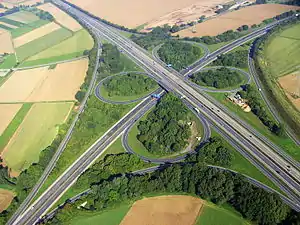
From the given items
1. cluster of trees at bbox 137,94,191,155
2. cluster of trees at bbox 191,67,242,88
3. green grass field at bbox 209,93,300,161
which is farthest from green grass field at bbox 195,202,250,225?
cluster of trees at bbox 191,67,242,88

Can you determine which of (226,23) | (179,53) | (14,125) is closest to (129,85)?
(179,53)

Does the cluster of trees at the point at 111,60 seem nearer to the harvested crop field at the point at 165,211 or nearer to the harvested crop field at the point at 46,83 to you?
the harvested crop field at the point at 46,83

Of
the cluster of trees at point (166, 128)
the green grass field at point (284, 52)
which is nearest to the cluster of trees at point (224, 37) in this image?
the green grass field at point (284, 52)

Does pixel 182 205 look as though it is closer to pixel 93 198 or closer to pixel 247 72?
pixel 93 198

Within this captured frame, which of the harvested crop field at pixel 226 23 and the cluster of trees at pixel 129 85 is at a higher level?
the harvested crop field at pixel 226 23

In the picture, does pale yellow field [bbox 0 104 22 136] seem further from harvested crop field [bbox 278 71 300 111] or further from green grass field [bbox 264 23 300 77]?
green grass field [bbox 264 23 300 77]
